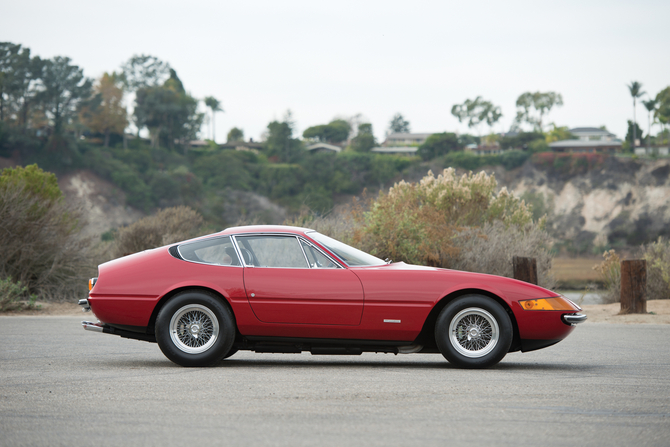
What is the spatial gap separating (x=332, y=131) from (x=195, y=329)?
14143 cm

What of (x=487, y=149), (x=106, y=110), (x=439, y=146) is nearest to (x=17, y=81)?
(x=106, y=110)

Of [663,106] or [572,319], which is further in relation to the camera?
[663,106]

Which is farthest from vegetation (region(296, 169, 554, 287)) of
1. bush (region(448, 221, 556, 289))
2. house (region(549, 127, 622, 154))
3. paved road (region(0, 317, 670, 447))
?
house (region(549, 127, 622, 154))

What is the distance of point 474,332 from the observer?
6.59 meters

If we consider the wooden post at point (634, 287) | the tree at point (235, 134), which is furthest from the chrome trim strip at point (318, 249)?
the tree at point (235, 134)

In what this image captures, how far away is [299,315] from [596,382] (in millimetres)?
2763

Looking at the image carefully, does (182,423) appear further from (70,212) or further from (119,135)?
(119,135)

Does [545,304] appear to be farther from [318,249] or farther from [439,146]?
[439,146]

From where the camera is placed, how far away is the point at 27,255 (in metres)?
16.6

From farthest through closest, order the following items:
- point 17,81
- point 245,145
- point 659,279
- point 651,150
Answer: point 245,145 → point 651,150 → point 17,81 → point 659,279

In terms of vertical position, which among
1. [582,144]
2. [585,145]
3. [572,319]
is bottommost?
[572,319]

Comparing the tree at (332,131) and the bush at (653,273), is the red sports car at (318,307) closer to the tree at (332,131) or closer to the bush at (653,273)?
the bush at (653,273)

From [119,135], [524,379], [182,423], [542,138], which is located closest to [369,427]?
[182,423]

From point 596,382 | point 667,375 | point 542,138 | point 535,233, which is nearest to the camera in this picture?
point 596,382
